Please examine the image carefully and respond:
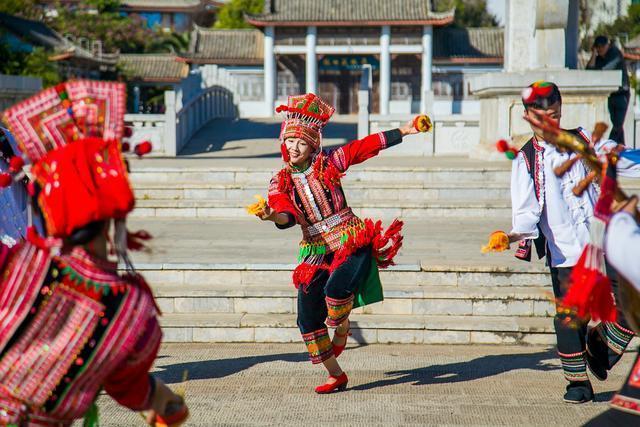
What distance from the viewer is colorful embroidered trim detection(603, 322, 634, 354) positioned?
5.66 metres

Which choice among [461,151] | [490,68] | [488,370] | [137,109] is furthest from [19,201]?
[490,68]

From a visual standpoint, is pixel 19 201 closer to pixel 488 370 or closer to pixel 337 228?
pixel 337 228

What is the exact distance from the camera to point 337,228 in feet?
19.6

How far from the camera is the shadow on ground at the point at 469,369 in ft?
20.5

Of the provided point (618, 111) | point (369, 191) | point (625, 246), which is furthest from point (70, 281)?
point (618, 111)

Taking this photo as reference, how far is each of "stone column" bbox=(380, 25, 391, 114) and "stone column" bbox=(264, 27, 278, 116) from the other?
4.92 m

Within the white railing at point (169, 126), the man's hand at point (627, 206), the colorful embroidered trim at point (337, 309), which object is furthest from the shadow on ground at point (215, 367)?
the white railing at point (169, 126)

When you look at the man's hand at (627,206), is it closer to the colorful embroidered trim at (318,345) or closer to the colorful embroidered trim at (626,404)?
the colorful embroidered trim at (626,404)

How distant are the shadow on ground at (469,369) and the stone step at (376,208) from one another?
4661 mm

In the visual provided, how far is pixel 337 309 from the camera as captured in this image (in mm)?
5906

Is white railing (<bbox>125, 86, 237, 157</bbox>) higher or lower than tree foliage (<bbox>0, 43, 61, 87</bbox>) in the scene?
lower

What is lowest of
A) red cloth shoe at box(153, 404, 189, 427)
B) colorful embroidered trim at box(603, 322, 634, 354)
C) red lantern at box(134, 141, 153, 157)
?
colorful embroidered trim at box(603, 322, 634, 354)

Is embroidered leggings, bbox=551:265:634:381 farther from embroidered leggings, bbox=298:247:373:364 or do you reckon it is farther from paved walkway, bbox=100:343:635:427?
embroidered leggings, bbox=298:247:373:364

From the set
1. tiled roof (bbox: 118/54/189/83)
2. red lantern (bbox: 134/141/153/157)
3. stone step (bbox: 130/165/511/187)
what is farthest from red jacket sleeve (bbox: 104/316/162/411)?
tiled roof (bbox: 118/54/189/83)
